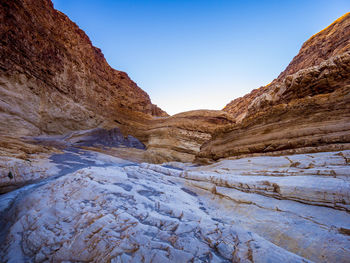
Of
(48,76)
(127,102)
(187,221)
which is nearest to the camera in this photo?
(187,221)

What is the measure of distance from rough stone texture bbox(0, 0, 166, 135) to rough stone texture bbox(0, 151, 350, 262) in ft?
30.8

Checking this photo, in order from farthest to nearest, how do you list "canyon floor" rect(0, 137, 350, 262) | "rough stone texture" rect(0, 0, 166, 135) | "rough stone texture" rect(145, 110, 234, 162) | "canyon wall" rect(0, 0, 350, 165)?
"rough stone texture" rect(145, 110, 234, 162) < "rough stone texture" rect(0, 0, 166, 135) < "canyon wall" rect(0, 0, 350, 165) < "canyon floor" rect(0, 137, 350, 262)

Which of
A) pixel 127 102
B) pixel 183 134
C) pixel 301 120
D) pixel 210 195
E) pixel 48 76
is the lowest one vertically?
pixel 210 195

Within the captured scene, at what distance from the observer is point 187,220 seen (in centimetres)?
215

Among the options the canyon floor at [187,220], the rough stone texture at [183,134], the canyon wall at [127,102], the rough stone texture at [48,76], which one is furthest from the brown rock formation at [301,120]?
the rough stone texture at [48,76]

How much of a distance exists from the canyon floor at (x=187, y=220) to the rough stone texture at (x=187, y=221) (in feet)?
0.04

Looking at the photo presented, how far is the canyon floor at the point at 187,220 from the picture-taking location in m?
1.60

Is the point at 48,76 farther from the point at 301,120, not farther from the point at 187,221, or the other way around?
the point at 301,120

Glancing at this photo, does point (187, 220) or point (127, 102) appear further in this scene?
point (127, 102)

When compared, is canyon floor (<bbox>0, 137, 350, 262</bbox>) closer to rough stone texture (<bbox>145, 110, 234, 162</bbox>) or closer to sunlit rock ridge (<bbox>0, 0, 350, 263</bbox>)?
sunlit rock ridge (<bbox>0, 0, 350, 263</bbox>)

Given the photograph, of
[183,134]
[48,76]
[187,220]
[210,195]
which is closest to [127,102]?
[48,76]

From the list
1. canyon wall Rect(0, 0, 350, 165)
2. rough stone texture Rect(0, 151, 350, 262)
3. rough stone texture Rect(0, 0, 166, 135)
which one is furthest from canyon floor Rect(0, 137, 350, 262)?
rough stone texture Rect(0, 0, 166, 135)

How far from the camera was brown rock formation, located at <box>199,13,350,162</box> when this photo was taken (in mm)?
4219

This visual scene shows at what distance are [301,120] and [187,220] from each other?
5.51m
